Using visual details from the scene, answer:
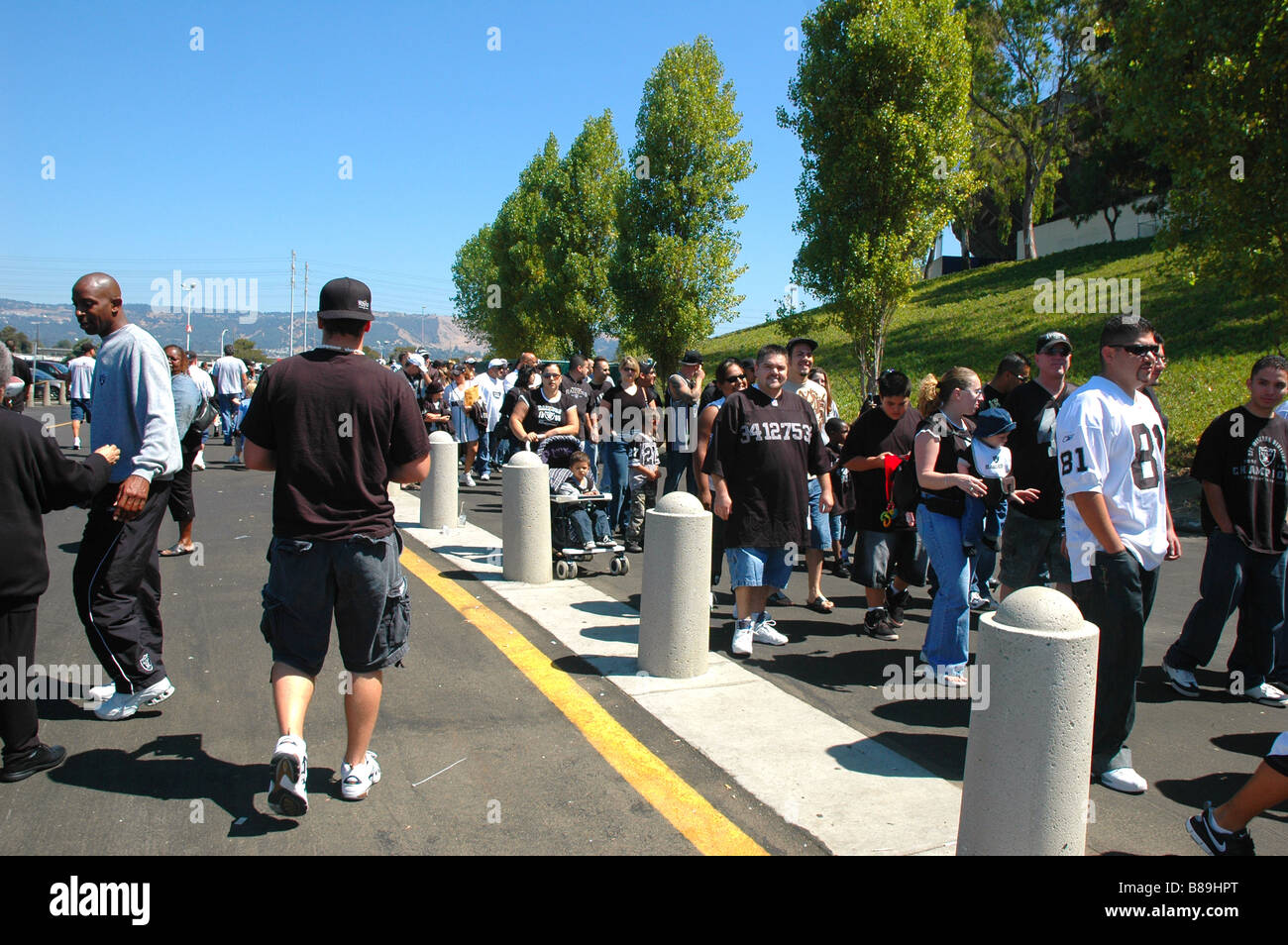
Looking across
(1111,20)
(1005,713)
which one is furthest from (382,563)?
(1111,20)

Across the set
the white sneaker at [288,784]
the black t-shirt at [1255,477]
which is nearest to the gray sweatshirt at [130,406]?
the white sneaker at [288,784]

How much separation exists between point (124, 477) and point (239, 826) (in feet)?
6.18

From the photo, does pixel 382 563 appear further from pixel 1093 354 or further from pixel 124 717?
pixel 1093 354

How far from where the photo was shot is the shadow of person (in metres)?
3.58

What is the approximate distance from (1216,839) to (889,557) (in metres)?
3.22

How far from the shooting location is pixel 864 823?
3.58 meters

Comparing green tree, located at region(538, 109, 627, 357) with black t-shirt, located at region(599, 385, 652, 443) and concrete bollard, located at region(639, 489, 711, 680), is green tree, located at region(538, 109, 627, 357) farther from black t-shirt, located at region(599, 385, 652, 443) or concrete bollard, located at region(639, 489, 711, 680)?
concrete bollard, located at region(639, 489, 711, 680)

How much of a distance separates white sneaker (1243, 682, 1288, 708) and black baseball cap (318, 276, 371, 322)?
532 centimetres

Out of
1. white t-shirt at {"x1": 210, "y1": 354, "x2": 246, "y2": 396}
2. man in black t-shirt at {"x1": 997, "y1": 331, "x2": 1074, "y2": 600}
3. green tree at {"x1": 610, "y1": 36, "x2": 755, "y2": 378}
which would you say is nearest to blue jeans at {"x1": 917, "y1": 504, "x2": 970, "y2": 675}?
man in black t-shirt at {"x1": 997, "y1": 331, "x2": 1074, "y2": 600}

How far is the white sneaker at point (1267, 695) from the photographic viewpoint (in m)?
5.25

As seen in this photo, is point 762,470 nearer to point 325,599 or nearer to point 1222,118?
point 325,599

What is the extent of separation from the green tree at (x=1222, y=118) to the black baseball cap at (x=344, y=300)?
1322 centimetres
